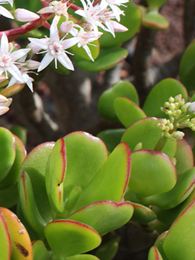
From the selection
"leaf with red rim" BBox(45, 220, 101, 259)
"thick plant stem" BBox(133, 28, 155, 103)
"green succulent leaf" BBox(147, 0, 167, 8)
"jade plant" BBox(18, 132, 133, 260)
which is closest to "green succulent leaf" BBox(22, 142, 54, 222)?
"jade plant" BBox(18, 132, 133, 260)

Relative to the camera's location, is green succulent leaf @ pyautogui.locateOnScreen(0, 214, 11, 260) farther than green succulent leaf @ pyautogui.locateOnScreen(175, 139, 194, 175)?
No

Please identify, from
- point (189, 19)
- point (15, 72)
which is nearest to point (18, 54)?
point (15, 72)

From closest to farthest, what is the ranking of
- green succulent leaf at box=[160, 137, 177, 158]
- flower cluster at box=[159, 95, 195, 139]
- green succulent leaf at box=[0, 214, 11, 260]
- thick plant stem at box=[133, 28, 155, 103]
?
1. green succulent leaf at box=[0, 214, 11, 260]
2. flower cluster at box=[159, 95, 195, 139]
3. green succulent leaf at box=[160, 137, 177, 158]
4. thick plant stem at box=[133, 28, 155, 103]

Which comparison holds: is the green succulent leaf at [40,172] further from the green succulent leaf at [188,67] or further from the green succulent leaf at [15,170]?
the green succulent leaf at [188,67]

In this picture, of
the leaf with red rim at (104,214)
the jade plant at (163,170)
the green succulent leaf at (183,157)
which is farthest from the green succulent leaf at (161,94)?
the leaf with red rim at (104,214)

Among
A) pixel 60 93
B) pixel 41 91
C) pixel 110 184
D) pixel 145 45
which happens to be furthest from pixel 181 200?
pixel 41 91

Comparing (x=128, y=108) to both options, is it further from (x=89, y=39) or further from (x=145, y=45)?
(x=145, y=45)

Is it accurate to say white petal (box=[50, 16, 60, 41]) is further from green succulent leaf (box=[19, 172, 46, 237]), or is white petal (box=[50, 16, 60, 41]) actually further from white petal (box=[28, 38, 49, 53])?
green succulent leaf (box=[19, 172, 46, 237])
